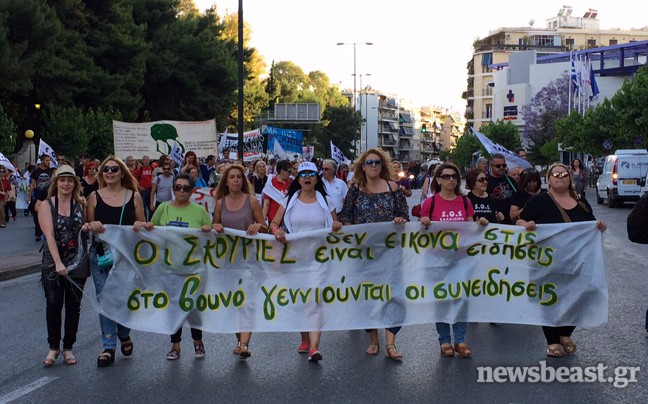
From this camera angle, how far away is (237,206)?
7707 millimetres

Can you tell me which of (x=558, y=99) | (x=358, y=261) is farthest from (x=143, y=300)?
(x=558, y=99)

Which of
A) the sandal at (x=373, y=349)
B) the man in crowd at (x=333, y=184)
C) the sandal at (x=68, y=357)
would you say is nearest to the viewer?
the sandal at (x=68, y=357)

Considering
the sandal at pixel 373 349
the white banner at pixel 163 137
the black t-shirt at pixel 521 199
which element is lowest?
the sandal at pixel 373 349

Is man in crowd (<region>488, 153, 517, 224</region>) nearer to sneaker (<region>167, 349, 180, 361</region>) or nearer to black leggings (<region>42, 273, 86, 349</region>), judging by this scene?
sneaker (<region>167, 349, 180, 361</region>)

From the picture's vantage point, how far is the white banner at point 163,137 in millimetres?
24531

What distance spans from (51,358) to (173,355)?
0.97 metres

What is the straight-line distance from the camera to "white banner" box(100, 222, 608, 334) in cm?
742

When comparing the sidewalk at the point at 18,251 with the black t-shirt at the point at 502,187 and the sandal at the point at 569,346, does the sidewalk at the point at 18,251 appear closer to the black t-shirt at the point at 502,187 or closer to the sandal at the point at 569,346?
the black t-shirt at the point at 502,187

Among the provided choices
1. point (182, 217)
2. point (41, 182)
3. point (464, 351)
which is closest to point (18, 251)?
point (41, 182)

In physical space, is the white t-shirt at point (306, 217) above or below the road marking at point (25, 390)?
above

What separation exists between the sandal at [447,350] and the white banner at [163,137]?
57.2 feet

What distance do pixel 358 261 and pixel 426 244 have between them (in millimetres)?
598

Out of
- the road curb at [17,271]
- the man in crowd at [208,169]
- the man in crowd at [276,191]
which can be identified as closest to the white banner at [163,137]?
the man in crowd at [208,169]

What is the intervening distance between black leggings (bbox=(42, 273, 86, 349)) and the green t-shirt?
0.82 meters
